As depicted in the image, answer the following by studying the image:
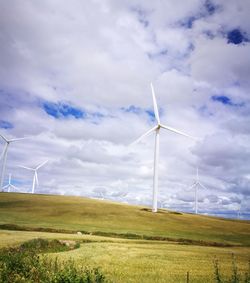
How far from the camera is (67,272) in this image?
56.1ft

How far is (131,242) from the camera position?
56.4 m

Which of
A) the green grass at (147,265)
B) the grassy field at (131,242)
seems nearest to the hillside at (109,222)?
the grassy field at (131,242)

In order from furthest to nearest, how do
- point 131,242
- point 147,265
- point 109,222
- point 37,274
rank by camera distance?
point 109,222
point 131,242
point 147,265
point 37,274

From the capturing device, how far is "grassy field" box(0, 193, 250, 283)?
98.7ft

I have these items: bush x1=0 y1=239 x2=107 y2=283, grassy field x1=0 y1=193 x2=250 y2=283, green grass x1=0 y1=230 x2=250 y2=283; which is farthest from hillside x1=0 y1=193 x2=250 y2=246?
bush x1=0 y1=239 x2=107 y2=283

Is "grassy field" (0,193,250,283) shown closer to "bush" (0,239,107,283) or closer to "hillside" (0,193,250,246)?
"hillside" (0,193,250,246)

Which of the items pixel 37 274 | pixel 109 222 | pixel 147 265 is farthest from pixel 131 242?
pixel 37 274

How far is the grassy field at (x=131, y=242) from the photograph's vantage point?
3009 centimetres

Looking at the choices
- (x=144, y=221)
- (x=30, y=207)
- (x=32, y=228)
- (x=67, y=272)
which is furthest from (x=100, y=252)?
(x=30, y=207)

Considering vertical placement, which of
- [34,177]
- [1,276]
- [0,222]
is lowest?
[1,276]

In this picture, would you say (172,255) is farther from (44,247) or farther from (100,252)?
(44,247)

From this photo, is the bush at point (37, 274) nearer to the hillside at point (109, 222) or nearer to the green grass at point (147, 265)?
the green grass at point (147, 265)

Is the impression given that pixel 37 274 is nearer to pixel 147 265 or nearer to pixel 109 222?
pixel 147 265

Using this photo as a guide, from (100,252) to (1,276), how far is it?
22.6 meters
